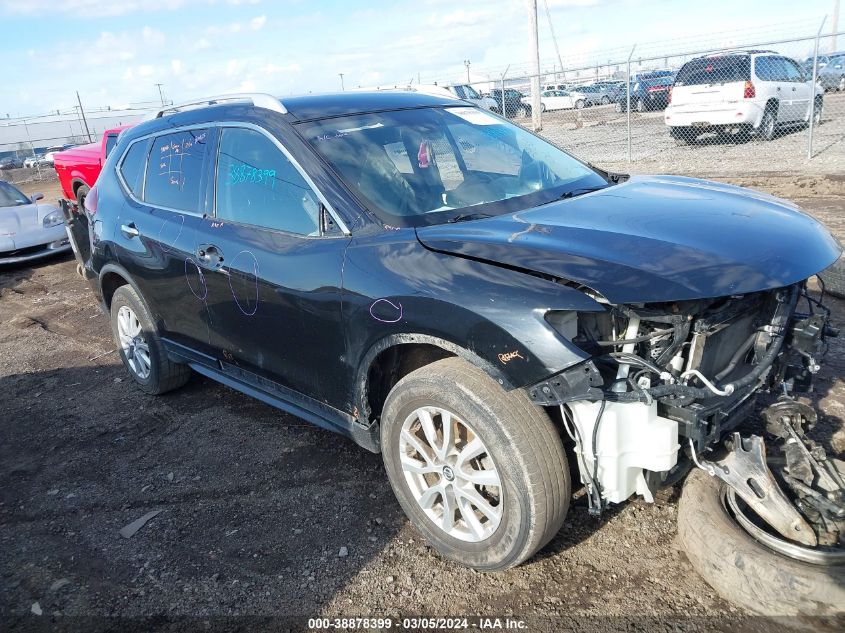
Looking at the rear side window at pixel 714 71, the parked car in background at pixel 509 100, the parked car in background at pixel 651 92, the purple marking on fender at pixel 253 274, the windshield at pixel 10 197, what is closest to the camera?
the purple marking on fender at pixel 253 274

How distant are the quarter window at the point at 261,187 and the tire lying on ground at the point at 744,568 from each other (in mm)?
2068

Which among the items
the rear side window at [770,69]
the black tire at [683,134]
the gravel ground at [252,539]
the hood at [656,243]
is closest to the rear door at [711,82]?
the rear side window at [770,69]

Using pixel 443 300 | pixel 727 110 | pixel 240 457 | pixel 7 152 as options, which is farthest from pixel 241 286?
pixel 7 152

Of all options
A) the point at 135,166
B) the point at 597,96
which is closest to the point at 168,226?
the point at 135,166

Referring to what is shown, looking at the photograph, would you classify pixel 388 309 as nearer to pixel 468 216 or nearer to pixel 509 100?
pixel 468 216

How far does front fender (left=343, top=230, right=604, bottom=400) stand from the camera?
7.98 feet

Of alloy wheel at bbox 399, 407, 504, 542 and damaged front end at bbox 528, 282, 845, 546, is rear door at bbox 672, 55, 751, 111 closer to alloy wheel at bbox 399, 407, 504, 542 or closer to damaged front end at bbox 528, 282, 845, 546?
damaged front end at bbox 528, 282, 845, 546

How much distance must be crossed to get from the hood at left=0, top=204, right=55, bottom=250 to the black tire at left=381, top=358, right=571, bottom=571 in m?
9.46

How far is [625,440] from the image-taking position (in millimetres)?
2498

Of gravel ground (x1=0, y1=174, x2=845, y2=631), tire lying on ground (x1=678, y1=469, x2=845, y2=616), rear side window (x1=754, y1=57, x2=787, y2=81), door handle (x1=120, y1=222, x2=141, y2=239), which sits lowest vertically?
gravel ground (x1=0, y1=174, x2=845, y2=631)

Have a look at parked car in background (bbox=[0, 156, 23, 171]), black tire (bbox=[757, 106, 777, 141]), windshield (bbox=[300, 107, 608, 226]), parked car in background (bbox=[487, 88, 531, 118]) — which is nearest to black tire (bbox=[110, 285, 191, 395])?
windshield (bbox=[300, 107, 608, 226])

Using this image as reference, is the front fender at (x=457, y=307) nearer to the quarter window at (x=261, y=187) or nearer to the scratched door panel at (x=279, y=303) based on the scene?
the scratched door panel at (x=279, y=303)

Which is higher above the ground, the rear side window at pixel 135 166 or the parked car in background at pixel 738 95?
the rear side window at pixel 135 166

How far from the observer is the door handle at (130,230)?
4493 mm
